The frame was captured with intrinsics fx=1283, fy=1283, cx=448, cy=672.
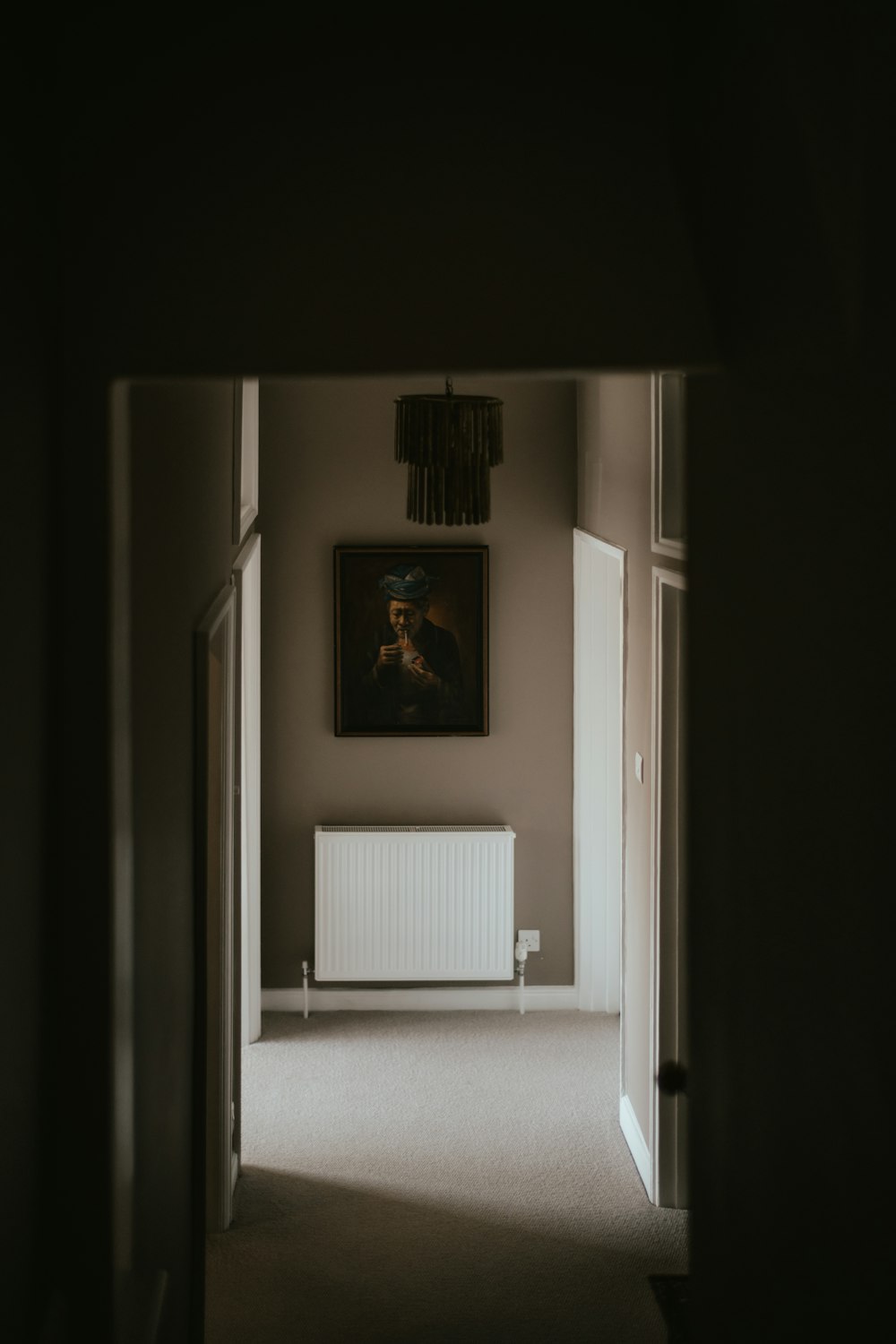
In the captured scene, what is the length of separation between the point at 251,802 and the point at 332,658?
2.55 ft

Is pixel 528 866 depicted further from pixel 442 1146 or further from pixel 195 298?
pixel 195 298

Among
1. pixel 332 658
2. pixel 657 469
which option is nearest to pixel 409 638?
pixel 332 658

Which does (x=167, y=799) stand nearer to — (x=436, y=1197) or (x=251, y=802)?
(x=436, y=1197)

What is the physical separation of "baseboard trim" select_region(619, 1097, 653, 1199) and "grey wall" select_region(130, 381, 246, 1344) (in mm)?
Answer: 1769

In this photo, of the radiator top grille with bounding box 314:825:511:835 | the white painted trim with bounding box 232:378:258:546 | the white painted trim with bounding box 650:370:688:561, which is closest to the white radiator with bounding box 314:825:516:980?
the radiator top grille with bounding box 314:825:511:835

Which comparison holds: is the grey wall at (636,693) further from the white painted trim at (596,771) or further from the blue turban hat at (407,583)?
the blue turban hat at (407,583)

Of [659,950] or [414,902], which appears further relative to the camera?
[414,902]

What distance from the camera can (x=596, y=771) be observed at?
5.79 metres

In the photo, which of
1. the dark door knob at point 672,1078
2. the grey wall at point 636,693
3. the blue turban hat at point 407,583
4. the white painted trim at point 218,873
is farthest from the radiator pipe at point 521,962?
the dark door knob at point 672,1078

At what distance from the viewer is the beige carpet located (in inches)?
135

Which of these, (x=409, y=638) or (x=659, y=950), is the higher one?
(x=409, y=638)

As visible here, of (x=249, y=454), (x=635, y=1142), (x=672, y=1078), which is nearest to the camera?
(x=672, y=1078)

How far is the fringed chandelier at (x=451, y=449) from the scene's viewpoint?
407 cm

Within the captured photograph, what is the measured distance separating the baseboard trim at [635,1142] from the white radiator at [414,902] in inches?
51.5
